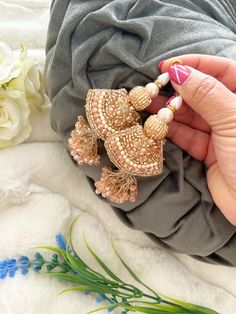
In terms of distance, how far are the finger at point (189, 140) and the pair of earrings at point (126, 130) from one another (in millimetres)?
97

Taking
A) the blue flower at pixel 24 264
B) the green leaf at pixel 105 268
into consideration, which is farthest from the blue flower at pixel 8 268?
the green leaf at pixel 105 268

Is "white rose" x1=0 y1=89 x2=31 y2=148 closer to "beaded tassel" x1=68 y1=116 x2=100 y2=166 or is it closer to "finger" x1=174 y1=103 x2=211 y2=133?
"beaded tassel" x1=68 y1=116 x2=100 y2=166

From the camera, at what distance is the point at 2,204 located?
2.55 feet

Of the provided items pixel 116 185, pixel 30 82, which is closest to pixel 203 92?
pixel 116 185

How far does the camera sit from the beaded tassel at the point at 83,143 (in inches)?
25.0

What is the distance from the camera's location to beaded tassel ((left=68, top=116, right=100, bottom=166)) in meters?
0.63

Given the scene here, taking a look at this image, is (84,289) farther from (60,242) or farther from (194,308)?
(194,308)

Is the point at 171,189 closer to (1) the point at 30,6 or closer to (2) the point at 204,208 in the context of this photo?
(2) the point at 204,208

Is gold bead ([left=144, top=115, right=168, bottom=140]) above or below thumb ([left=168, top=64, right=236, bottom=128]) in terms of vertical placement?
below

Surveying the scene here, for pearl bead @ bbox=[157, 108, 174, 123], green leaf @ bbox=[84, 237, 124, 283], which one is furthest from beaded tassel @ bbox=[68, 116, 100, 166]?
green leaf @ bbox=[84, 237, 124, 283]

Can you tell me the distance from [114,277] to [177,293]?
127 mm

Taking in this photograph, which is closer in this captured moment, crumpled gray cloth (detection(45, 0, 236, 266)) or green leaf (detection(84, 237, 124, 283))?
crumpled gray cloth (detection(45, 0, 236, 266))

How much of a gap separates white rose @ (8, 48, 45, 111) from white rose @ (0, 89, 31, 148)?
20 mm

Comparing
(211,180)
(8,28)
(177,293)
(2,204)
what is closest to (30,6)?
(8,28)
